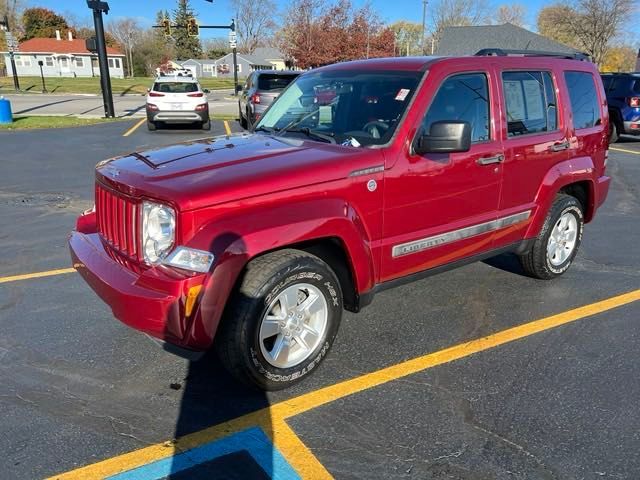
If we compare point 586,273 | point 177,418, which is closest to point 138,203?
point 177,418

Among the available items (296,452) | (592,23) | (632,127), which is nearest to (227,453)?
(296,452)

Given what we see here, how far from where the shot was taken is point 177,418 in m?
2.97

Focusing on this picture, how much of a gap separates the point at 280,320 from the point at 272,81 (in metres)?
13.6

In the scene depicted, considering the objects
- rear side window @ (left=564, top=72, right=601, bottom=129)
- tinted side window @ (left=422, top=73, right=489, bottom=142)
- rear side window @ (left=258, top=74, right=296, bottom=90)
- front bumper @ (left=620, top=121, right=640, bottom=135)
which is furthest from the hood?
front bumper @ (left=620, top=121, right=640, bottom=135)

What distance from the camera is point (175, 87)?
17.5 m

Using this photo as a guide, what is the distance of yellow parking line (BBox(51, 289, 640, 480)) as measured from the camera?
8.52 feet

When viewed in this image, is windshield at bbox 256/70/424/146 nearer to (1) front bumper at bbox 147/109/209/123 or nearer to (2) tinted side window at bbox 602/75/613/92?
(1) front bumper at bbox 147/109/209/123

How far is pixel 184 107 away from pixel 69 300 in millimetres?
13543

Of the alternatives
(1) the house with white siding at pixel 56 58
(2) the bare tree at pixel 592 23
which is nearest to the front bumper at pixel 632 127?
(2) the bare tree at pixel 592 23

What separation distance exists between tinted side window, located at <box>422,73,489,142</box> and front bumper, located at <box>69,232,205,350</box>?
1.96 meters

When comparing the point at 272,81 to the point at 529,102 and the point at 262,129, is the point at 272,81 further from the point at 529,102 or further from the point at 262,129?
the point at 529,102

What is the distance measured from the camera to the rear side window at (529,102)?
13.8 ft

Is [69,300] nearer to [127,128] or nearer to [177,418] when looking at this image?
[177,418]

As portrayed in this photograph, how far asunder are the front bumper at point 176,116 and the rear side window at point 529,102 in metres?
14.0
